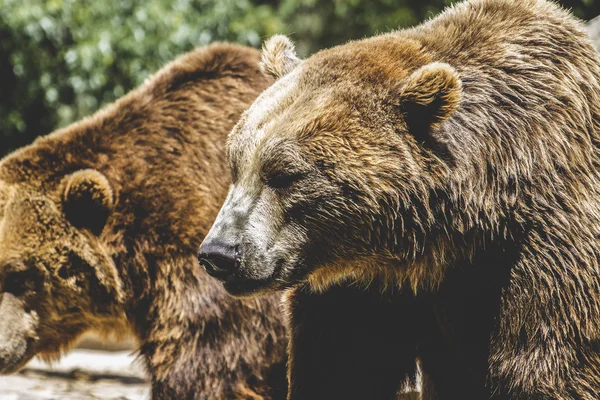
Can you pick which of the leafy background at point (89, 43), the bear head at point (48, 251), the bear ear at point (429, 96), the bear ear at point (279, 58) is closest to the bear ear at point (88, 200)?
the bear head at point (48, 251)

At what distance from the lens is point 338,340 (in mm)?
3811

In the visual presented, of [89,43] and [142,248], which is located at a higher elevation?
[89,43]

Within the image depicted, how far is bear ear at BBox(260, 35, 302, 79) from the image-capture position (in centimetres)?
400

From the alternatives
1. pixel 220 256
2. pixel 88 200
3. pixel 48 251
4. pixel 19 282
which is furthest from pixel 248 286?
pixel 19 282

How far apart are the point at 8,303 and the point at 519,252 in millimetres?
2916

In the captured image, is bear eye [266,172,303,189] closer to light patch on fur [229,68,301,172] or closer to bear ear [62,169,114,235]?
light patch on fur [229,68,301,172]

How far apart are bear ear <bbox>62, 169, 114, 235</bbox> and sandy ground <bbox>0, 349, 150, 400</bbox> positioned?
1.43m

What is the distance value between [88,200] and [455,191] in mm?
2247

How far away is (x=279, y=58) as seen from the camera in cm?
403

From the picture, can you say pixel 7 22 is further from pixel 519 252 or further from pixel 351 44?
pixel 519 252

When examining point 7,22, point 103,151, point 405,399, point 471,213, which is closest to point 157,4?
point 7,22

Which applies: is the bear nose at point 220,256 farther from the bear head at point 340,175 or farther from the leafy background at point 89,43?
the leafy background at point 89,43

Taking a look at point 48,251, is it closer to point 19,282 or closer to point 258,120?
point 19,282

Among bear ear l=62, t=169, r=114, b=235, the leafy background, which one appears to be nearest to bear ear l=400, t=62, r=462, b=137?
bear ear l=62, t=169, r=114, b=235
